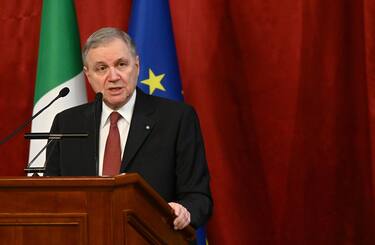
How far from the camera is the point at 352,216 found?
4.26m

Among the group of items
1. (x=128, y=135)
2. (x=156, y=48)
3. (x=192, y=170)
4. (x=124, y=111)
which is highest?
(x=156, y=48)

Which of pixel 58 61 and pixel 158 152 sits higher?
pixel 58 61

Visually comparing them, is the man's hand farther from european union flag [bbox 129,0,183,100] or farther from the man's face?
european union flag [bbox 129,0,183,100]

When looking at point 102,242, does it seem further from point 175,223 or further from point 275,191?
point 275,191

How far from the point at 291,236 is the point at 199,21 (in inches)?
49.6

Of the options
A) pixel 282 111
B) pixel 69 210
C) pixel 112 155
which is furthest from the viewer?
pixel 282 111

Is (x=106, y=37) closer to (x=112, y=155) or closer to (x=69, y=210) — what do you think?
(x=112, y=155)

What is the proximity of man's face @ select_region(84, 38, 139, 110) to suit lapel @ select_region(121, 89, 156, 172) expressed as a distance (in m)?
0.07

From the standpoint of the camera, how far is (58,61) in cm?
449

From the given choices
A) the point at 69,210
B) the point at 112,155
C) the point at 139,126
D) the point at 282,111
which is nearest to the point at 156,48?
the point at 282,111

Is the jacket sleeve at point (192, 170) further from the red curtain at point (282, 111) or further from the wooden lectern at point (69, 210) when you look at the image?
the red curtain at point (282, 111)

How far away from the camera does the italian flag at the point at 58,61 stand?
4.46 meters

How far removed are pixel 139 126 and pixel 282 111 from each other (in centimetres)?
130

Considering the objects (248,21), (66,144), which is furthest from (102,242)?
(248,21)
